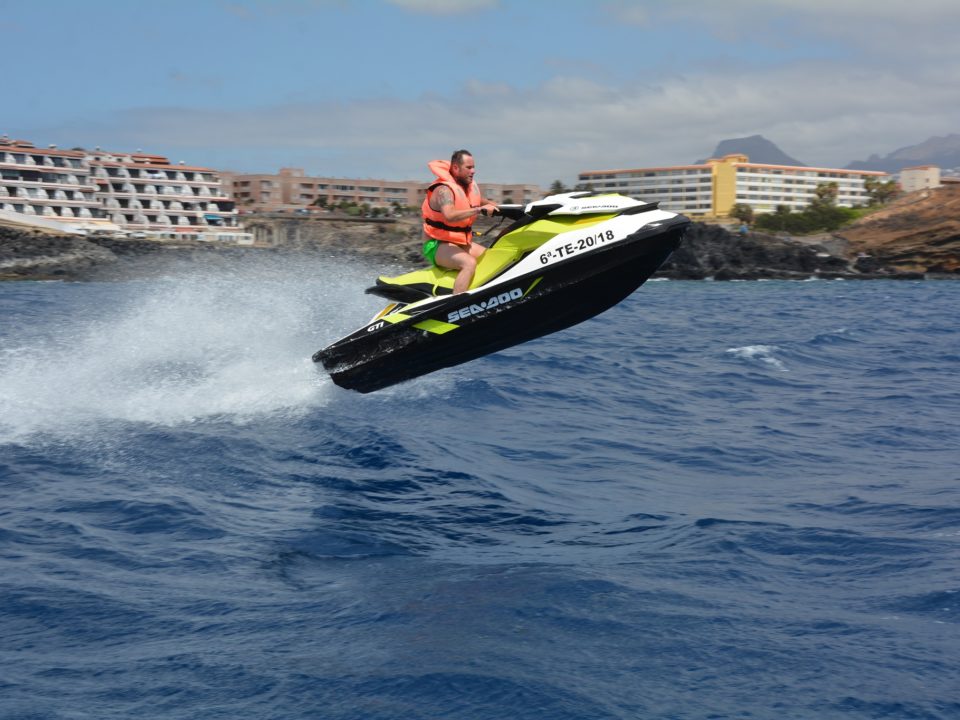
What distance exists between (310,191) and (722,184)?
58756 mm

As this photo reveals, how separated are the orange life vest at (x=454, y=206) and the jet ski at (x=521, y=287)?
244 mm

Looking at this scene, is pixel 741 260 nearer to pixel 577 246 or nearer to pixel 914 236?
pixel 914 236

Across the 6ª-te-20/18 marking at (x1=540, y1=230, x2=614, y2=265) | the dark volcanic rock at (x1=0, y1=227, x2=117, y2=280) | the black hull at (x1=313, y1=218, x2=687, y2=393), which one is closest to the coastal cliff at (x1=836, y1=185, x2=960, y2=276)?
the dark volcanic rock at (x1=0, y1=227, x2=117, y2=280)

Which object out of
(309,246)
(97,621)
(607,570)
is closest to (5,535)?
(97,621)

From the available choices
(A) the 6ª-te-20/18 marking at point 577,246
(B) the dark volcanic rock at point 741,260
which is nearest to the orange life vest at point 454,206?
(A) the 6ª-te-20/18 marking at point 577,246

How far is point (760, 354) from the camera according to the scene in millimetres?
15930

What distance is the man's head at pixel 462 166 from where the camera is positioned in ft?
25.8

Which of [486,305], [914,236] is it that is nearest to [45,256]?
[914,236]

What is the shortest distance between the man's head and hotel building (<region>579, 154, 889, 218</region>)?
139 m

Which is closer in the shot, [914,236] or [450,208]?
[450,208]

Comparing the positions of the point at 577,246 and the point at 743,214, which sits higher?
the point at 743,214

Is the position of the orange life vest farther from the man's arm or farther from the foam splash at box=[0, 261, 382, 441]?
the foam splash at box=[0, 261, 382, 441]

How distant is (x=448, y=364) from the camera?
8.52 m

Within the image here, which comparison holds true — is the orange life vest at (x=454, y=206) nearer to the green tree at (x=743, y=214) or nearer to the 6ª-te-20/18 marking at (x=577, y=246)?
the 6ª-te-20/18 marking at (x=577, y=246)
